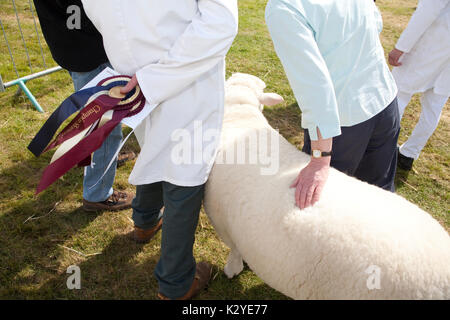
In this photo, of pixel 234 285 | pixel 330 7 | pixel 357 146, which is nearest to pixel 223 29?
pixel 330 7

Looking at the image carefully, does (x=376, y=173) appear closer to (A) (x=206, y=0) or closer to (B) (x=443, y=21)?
(A) (x=206, y=0)

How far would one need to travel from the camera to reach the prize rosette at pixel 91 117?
1572mm

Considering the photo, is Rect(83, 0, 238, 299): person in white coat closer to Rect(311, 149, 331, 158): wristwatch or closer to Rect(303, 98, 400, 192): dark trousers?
Answer: Rect(311, 149, 331, 158): wristwatch

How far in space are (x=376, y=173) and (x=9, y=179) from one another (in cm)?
313

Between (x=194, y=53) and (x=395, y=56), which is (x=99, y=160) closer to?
(x=194, y=53)

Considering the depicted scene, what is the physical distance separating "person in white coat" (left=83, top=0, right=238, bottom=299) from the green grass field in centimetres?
67

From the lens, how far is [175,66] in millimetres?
1474

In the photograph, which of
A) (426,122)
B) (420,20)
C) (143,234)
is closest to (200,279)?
(143,234)

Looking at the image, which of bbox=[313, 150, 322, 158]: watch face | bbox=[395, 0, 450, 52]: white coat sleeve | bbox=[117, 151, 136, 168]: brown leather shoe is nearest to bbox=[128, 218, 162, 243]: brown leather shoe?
bbox=[117, 151, 136, 168]: brown leather shoe

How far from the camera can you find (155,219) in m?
2.56

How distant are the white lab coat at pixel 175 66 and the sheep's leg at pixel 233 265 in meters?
0.90

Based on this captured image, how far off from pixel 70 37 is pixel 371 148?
2.02m

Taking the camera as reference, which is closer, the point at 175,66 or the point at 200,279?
the point at 175,66

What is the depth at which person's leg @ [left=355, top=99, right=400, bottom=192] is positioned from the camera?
188 centimetres
